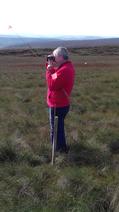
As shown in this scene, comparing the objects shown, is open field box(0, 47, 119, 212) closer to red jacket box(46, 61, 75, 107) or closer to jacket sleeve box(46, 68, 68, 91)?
red jacket box(46, 61, 75, 107)

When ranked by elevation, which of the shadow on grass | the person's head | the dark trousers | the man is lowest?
the shadow on grass

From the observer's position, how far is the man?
30.4ft

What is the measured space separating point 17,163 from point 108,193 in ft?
7.05

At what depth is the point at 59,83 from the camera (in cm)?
927

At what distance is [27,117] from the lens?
1318 centimetres

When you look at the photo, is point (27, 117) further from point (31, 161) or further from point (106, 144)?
point (31, 161)

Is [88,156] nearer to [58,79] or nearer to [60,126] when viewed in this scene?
[60,126]

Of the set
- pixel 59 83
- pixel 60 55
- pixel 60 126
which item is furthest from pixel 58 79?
pixel 60 126

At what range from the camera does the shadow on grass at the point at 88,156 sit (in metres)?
9.05

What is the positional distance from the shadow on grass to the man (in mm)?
256

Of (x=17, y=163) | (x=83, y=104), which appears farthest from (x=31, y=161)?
(x=83, y=104)

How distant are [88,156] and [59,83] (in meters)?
1.28

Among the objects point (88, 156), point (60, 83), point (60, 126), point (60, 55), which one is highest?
point (60, 55)

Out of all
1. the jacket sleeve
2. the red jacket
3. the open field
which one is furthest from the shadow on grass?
the jacket sleeve
